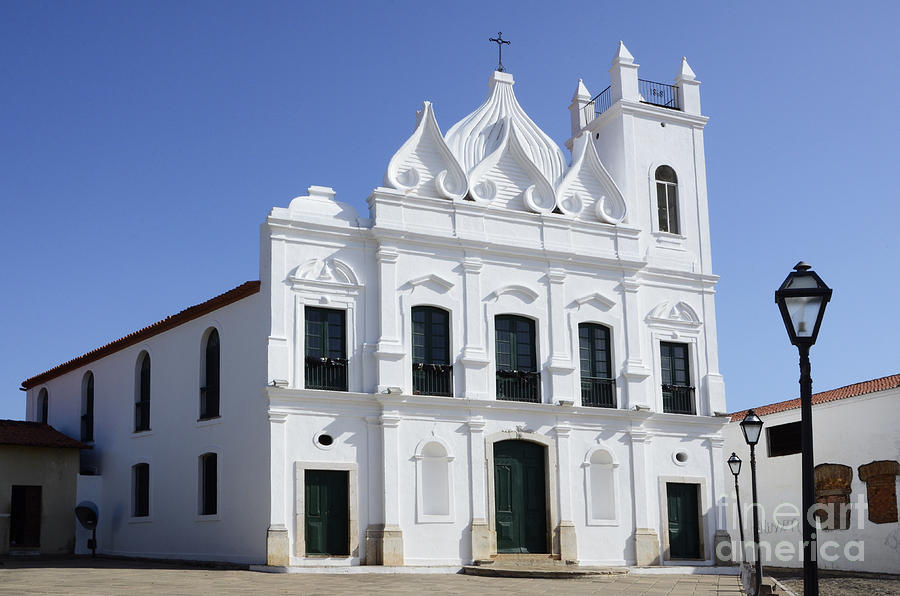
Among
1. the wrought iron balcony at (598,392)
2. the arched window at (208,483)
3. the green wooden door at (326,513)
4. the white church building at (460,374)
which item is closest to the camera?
the green wooden door at (326,513)

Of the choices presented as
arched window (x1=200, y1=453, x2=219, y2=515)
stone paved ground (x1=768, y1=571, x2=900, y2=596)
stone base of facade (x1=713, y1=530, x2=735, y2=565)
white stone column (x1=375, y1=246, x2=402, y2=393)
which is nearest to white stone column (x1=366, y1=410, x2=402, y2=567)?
white stone column (x1=375, y1=246, x2=402, y2=393)

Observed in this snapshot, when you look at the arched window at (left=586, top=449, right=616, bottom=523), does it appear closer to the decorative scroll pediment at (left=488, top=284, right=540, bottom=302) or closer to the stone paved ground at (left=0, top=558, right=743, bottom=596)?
the stone paved ground at (left=0, top=558, right=743, bottom=596)

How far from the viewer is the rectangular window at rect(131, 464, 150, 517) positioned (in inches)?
991

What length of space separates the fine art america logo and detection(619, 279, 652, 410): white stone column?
393 cm

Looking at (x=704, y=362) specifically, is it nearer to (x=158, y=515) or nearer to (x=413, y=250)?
(x=413, y=250)

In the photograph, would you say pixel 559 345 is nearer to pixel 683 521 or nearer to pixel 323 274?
pixel 683 521

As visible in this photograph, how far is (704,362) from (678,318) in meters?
1.27

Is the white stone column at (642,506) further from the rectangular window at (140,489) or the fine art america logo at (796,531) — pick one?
the rectangular window at (140,489)

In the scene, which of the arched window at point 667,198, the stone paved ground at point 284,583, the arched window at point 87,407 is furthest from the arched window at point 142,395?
the arched window at point 667,198

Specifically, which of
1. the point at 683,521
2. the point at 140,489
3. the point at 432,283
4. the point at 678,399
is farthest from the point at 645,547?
the point at 140,489

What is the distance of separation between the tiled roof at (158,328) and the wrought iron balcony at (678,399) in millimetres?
10116

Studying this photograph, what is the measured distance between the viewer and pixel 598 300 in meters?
24.4

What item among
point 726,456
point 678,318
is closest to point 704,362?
point 678,318

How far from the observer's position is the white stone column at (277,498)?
64.8ft
